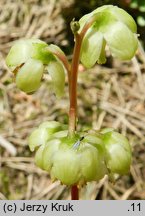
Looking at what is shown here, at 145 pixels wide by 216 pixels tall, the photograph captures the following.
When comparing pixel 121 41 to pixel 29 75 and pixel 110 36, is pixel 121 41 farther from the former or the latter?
pixel 29 75

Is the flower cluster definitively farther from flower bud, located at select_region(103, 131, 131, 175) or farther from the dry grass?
the dry grass

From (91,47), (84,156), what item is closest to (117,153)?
(84,156)

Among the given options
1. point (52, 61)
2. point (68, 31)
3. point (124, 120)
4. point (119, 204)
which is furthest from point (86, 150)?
point (68, 31)

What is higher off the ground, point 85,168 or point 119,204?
point 85,168

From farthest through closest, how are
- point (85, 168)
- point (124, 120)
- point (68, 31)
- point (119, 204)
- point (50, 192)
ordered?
point (68, 31) < point (124, 120) < point (50, 192) < point (119, 204) < point (85, 168)

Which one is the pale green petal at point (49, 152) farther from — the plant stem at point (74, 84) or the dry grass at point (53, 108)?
the dry grass at point (53, 108)

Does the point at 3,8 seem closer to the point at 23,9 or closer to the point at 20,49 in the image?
the point at 23,9

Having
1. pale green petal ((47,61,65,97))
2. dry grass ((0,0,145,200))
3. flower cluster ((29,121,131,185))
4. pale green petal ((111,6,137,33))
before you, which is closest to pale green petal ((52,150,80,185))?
flower cluster ((29,121,131,185))
